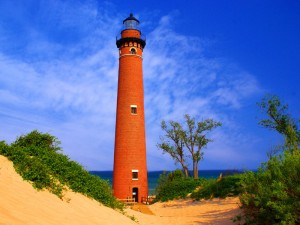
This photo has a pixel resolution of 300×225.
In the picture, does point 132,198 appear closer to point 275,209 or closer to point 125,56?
point 125,56

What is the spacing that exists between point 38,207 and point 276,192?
8.28 meters

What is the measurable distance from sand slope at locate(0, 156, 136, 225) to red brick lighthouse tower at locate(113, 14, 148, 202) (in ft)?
59.1

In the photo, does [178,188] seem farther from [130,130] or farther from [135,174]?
[130,130]

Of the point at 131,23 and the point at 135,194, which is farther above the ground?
the point at 131,23

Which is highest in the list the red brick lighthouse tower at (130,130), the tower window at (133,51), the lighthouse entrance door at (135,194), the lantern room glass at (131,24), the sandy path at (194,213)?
the lantern room glass at (131,24)

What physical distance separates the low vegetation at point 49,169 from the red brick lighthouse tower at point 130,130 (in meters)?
14.2

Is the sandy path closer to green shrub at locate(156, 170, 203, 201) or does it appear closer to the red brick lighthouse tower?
green shrub at locate(156, 170, 203, 201)

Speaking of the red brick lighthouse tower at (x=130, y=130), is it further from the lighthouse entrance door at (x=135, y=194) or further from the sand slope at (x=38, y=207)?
the sand slope at (x=38, y=207)

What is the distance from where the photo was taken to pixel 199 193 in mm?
26594

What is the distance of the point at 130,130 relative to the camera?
30.2 metres

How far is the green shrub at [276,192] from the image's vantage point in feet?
34.4

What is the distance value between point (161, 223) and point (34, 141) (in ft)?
26.1

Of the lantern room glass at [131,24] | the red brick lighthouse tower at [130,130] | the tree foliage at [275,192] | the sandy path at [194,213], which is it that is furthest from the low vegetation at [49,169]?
the lantern room glass at [131,24]

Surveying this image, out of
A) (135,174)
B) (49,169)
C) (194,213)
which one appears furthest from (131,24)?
(49,169)
